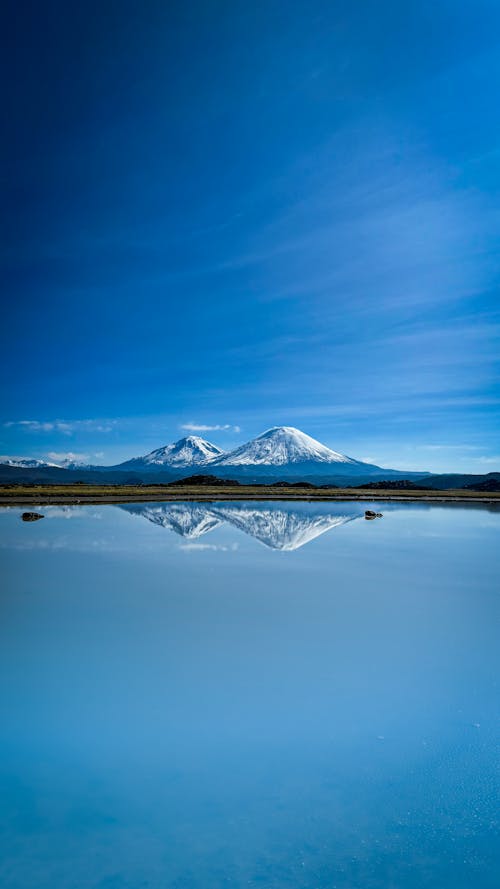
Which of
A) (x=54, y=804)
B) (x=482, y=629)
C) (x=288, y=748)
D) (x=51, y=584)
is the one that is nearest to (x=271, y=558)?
(x=51, y=584)

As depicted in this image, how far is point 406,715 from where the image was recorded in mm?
6008

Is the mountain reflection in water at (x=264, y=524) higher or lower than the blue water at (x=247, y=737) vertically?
higher

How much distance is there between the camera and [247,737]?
550 cm

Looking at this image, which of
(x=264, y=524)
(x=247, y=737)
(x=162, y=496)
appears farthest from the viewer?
(x=162, y=496)

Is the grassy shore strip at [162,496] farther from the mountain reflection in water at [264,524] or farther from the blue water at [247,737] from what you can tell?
the blue water at [247,737]

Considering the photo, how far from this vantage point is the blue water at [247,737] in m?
3.85

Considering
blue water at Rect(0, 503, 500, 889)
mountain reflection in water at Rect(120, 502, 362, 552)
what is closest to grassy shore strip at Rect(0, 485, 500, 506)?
mountain reflection in water at Rect(120, 502, 362, 552)

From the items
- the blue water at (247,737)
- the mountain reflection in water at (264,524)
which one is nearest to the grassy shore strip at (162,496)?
the mountain reflection in water at (264,524)

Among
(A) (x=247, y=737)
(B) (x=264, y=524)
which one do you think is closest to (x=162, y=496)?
(B) (x=264, y=524)

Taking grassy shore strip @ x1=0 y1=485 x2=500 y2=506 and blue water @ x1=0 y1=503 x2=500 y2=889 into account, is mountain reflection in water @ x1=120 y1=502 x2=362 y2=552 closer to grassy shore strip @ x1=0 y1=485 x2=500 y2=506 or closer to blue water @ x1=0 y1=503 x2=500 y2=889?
blue water @ x1=0 y1=503 x2=500 y2=889

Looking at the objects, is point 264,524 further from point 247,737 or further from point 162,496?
point 162,496

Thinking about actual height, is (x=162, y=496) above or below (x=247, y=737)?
above

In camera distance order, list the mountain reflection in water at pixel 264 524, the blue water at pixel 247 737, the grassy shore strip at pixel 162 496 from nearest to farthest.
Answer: the blue water at pixel 247 737 → the mountain reflection in water at pixel 264 524 → the grassy shore strip at pixel 162 496

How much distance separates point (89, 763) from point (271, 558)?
1211cm
